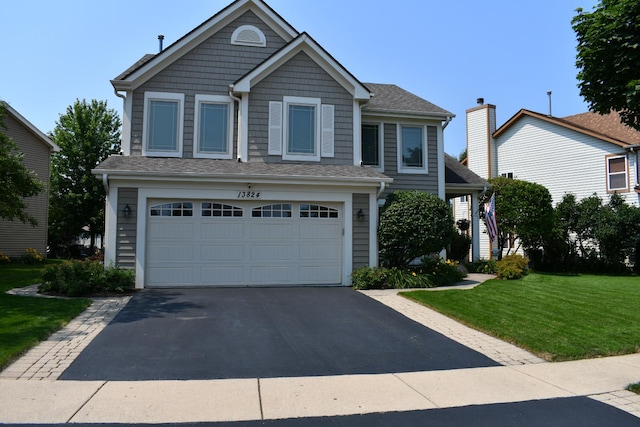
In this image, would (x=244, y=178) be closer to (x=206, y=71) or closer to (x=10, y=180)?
(x=206, y=71)

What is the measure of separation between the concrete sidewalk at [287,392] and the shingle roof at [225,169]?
6.05m

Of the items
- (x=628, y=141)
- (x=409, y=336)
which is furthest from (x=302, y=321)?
(x=628, y=141)

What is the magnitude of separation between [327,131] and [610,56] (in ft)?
29.3

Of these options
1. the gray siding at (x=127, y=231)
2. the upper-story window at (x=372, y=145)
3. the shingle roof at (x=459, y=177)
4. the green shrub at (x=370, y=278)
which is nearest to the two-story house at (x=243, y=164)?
the gray siding at (x=127, y=231)

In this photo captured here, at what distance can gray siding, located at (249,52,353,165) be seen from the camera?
1383 centimetres

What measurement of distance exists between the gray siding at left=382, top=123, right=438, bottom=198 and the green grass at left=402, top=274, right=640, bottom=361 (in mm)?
4057

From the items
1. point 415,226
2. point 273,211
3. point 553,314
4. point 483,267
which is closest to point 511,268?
point 483,267

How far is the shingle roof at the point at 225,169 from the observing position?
12.1 meters

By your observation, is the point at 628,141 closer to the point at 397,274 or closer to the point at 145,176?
the point at 397,274

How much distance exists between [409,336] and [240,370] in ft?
10.7

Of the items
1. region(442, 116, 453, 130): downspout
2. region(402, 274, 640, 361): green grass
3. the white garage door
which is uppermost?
region(442, 116, 453, 130): downspout

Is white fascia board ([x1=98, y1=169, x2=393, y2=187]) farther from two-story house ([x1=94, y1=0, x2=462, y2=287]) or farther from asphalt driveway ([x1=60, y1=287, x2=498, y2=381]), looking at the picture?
asphalt driveway ([x1=60, y1=287, x2=498, y2=381])

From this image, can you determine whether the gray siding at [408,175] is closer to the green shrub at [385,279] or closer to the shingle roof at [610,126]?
the green shrub at [385,279]

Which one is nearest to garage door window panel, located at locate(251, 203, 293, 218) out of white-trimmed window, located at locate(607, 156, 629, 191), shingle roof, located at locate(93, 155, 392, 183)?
shingle roof, located at locate(93, 155, 392, 183)
